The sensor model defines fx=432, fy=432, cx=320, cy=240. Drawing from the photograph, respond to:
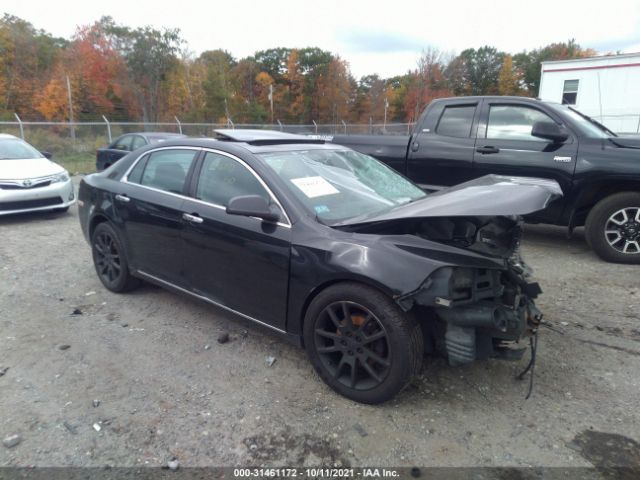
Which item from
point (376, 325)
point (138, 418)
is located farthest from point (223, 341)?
point (376, 325)

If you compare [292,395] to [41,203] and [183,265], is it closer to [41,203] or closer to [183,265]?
[183,265]

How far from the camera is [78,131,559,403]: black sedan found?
8.17 feet

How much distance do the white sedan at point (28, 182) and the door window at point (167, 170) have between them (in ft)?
15.0

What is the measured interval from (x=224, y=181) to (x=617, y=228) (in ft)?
15.4

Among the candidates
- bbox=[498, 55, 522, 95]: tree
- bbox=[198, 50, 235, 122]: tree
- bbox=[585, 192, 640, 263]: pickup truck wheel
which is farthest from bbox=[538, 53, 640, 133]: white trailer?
bbox=[498, 55, 522, 95]: tree

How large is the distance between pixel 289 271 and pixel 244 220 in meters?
0.54

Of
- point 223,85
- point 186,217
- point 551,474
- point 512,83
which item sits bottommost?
point 551,474

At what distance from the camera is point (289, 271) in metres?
2.90

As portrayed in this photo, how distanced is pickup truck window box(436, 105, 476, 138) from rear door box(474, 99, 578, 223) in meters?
0.18

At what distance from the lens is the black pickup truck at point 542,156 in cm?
515

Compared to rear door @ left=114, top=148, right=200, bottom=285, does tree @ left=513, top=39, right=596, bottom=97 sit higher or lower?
higher

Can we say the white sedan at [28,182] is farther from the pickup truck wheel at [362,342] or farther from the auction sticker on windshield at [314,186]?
the pickup truck wheel at [362,342]

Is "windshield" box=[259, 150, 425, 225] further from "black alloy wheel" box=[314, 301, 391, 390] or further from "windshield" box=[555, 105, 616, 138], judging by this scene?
"windshield" box=[555, 105, 616, 138]

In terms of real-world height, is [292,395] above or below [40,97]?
below
